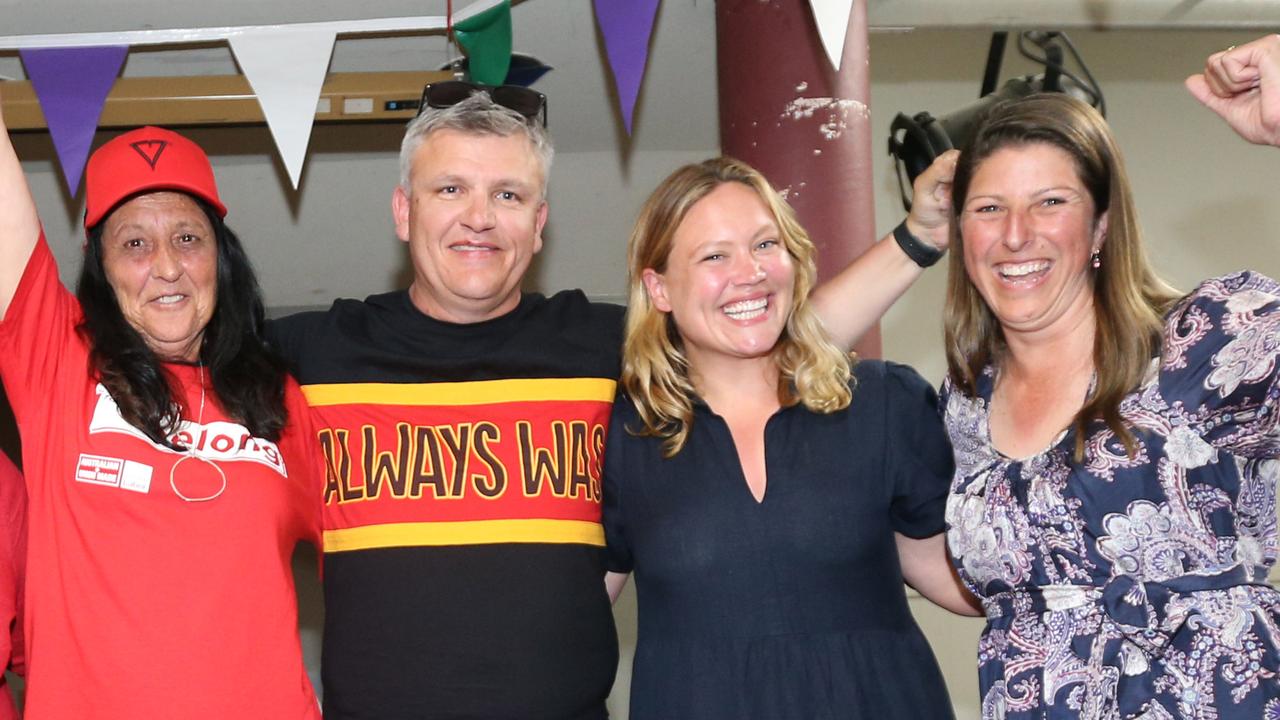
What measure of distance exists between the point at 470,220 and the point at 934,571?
1095 mm

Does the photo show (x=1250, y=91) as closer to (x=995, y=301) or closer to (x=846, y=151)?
(x=995, y=301)

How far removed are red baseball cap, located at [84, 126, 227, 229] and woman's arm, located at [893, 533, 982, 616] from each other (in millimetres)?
1441

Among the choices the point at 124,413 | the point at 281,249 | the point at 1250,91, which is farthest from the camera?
the point at 281,249

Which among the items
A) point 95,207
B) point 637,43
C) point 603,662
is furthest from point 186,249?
point 637,43

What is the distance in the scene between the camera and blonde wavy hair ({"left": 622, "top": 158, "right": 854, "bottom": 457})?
7.64 feet

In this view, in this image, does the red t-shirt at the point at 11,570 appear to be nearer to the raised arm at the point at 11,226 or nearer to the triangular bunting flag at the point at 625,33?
the raised arm at the point at 11,226

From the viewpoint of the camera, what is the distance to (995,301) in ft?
6.98

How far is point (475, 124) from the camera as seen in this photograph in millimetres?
2459

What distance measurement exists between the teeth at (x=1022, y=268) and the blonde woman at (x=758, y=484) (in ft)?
1.17

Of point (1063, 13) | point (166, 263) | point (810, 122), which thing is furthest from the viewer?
point (1063, 13)

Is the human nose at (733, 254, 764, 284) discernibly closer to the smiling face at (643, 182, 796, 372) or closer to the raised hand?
the smiling face at (643, 182, 796, 372)

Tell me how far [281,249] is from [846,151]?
2953 mm

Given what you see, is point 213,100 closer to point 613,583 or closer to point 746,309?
point 613,583

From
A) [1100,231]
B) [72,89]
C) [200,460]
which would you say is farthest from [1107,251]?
[72,89]
